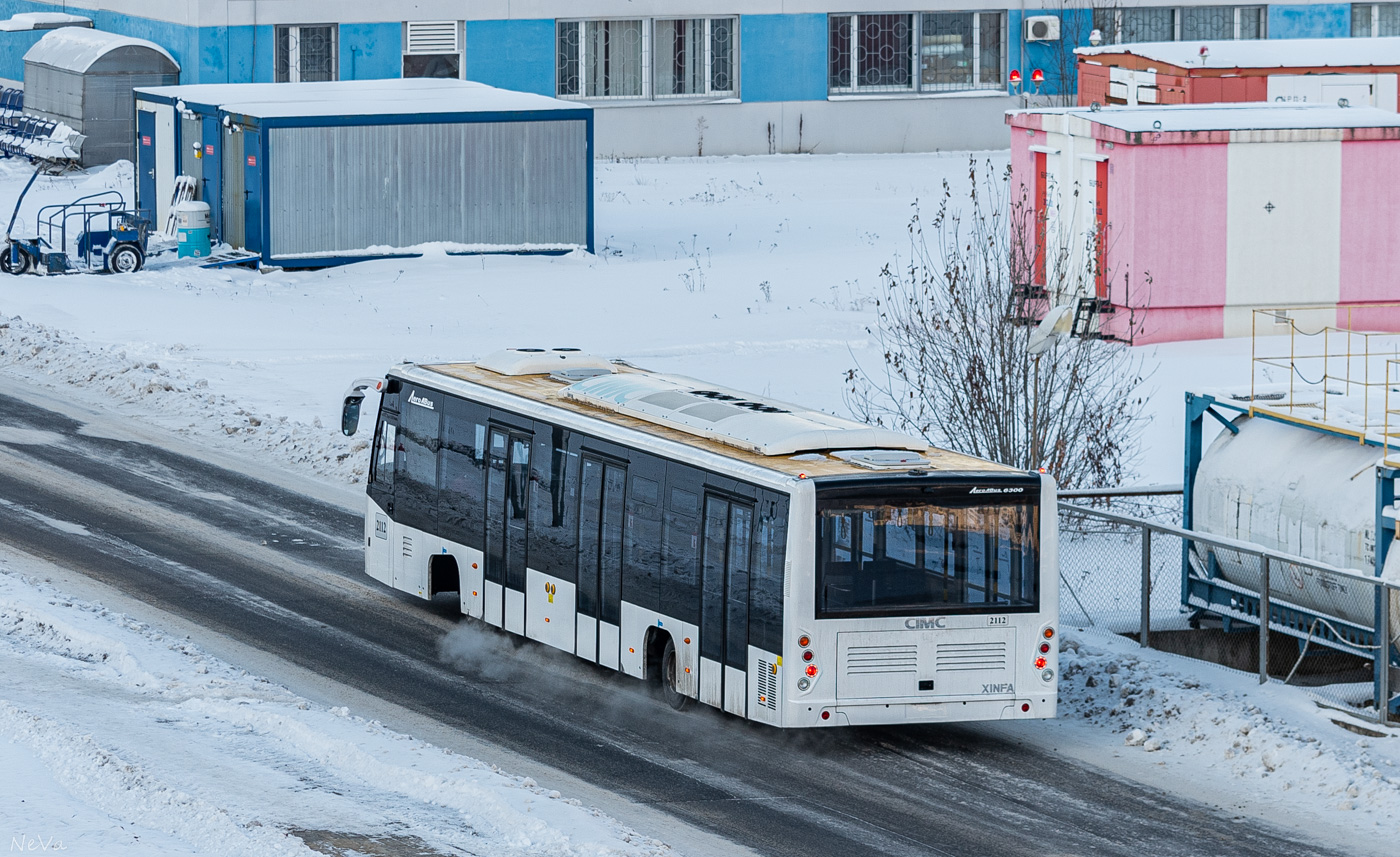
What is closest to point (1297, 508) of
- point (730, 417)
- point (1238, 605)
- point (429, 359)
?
point (1238, 605)

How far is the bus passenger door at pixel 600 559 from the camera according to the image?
17.0 meters

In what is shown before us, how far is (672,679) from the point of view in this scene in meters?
16.5

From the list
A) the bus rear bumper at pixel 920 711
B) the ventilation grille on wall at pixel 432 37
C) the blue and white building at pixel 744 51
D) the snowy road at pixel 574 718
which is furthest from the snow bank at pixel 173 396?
the ventilation grille on wall at pixel 432 37

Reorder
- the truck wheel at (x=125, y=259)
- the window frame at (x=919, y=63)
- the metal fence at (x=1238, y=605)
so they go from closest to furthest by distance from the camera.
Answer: the metal fence at (x=1238, y=605), the truck wheel at (x=125, y=259), the window frame at (x=919, y=63)

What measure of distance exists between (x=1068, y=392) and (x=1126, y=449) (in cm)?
205

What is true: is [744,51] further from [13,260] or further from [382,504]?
[382,504]

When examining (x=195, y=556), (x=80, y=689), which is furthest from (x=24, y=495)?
(x=80, y=689)

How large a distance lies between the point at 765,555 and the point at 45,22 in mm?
51245

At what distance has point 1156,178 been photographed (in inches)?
1281

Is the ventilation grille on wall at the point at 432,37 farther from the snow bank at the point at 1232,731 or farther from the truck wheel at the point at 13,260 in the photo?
the snow bank at the point at 1232,731

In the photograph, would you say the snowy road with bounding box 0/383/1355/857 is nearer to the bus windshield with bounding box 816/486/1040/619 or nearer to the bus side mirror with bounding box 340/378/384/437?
the bus windshield with bounding box 816/486/1040/619

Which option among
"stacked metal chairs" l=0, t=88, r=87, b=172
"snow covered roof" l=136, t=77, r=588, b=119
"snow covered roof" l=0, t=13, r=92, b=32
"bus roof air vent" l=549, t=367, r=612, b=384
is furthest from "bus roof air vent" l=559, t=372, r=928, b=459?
"snow covered roof" l=0, t=13, r=92, b=32

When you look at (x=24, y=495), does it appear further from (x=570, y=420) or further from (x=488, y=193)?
(x=488, y=193)

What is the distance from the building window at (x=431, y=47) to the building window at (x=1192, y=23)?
17.9 m
